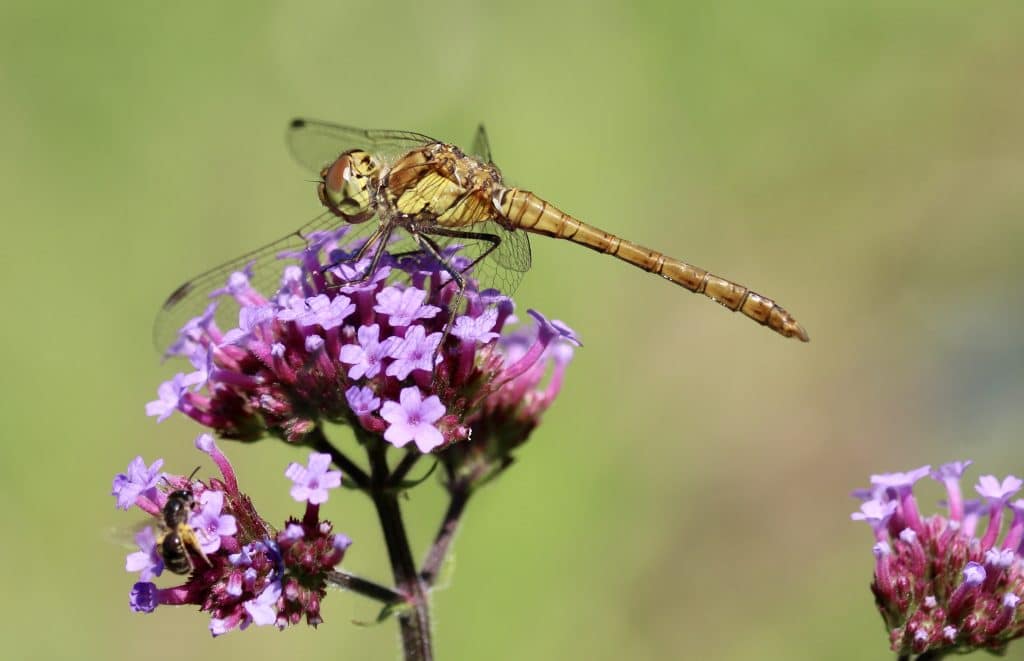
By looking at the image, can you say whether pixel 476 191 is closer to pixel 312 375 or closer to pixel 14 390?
pixel 312 375

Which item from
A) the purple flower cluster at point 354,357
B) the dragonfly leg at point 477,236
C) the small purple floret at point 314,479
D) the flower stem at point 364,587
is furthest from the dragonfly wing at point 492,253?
the flower stem at point 364,587

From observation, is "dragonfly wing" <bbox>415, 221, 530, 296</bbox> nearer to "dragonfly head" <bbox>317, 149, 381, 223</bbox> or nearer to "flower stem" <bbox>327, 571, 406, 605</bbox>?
"dragonfly head" <bbox>317, 149, 381, 223</bbox>

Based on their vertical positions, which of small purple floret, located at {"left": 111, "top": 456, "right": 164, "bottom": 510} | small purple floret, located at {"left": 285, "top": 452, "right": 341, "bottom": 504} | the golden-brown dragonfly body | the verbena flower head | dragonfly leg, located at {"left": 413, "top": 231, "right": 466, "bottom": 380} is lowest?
small purple floret, located at {"left": 285, "top": 452, "right": 341, "bottom": 504}

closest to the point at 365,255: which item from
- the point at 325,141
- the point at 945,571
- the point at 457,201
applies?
the point at 457,201

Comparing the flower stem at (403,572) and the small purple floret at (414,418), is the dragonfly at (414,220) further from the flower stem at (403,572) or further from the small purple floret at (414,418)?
the flower stem at (403,572)

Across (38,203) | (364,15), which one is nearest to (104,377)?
(38,203)

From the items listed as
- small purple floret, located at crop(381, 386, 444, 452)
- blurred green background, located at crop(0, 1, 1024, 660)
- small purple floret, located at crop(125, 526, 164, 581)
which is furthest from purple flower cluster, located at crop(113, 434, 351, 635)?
blurred green background, located at crop(0, 1, 1024, 660)
